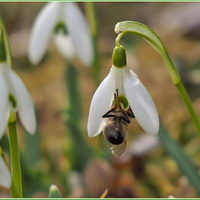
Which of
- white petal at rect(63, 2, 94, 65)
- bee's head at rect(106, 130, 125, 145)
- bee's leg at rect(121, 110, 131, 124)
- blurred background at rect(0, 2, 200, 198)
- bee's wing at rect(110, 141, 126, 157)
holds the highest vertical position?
white petal at rect(63, 2, 94, 65)

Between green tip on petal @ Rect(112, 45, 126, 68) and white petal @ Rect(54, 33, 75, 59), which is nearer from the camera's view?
green tip on petal @ Rect(112, 45, 126, 68)

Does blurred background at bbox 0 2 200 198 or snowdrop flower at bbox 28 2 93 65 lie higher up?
snowdrop flower at bbox 28 2 93 65

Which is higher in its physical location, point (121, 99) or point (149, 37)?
point (149, 37)

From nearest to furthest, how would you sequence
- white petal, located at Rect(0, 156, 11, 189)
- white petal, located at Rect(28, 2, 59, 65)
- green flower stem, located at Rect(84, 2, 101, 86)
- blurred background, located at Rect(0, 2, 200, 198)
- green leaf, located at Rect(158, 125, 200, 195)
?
white petal, located at Rect(0, 156, 11, 189)
green leaf, located at Rect(158, 125, 200, 195)
white petal, located at Rect(28, 2, 59, 65)
blurred background, located at Rect(0, 2, 200, 198)
green flower stem, located at Rect(84, 2, 101, 86)

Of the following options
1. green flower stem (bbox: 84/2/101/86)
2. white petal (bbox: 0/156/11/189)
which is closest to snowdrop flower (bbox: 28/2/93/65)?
green flower stem (bbox: 84/2/101/86)

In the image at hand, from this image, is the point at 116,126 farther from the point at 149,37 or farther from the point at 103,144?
the point at 149,37

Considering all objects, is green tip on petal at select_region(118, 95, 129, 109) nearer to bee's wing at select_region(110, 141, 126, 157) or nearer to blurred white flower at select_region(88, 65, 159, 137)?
blurred white flower at select_region(88, 65, 159, 137)

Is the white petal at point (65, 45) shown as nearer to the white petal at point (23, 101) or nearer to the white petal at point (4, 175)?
the white petal at point (23, 101)

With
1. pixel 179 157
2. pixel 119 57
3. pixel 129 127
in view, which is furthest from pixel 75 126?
pixel 119 57

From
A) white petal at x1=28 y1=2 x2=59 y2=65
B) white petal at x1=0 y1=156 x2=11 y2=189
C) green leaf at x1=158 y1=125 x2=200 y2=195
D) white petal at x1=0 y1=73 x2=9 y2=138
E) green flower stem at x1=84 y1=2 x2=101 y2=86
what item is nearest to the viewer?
white petal at x1=0 y1=156 x2=11 y2=189

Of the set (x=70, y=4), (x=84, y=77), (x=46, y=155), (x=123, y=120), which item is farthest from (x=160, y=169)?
(x=84, y=77)
